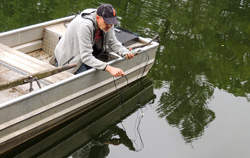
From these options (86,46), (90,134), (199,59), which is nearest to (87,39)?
(86,46)

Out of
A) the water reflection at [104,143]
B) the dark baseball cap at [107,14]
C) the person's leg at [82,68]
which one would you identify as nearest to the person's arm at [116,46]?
the person's leg at [82,68]

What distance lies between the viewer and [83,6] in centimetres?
1162

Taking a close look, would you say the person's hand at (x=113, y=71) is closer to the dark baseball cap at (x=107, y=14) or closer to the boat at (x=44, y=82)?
the boat at (x=44, y=82)

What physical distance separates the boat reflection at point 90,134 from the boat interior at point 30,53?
0.81 metres

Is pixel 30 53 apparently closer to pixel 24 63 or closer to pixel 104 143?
pixel 24 63

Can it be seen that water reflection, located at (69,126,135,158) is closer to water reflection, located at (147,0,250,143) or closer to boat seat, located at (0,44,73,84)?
water reflection, located at (147,0,250,143)

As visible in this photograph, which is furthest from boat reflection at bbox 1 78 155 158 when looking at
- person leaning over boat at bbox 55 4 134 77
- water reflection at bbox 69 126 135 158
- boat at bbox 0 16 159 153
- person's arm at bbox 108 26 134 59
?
person's arm at bbox 108 26 134 59

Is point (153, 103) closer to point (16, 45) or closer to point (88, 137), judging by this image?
point (88, 137)

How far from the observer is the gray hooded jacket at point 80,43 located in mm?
6754

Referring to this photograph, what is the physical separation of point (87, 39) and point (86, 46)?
0.10m

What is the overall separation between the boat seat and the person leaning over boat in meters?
0.29

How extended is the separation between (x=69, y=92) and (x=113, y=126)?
118 cm

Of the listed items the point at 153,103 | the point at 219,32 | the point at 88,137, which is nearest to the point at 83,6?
the point at 219,32

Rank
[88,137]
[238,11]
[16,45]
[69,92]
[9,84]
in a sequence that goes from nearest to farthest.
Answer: [9,84] → [69,92] → [88,137] → [16,45] → [238,11]
